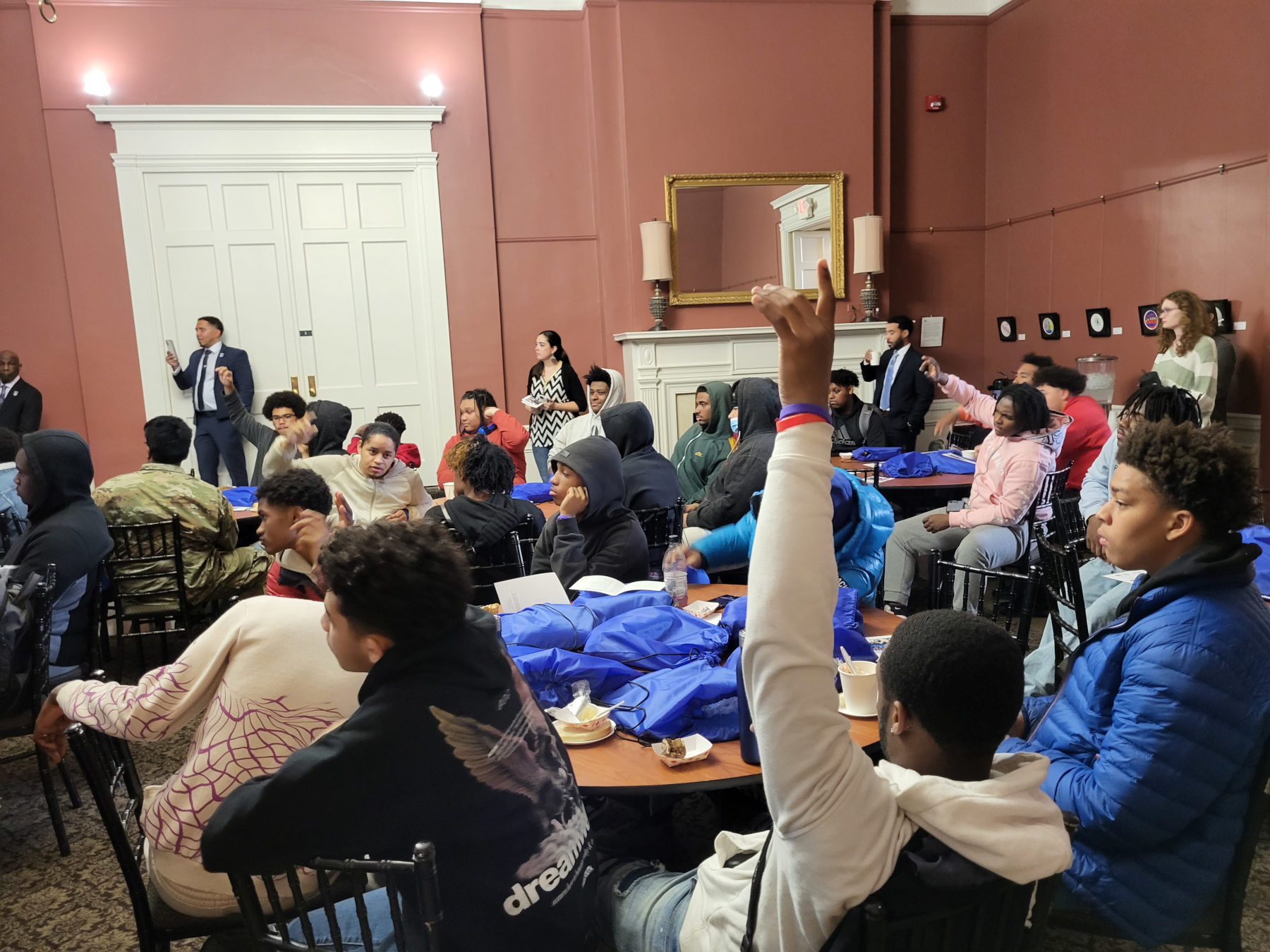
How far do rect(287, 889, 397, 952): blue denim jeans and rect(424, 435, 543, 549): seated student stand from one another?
1944 millimetres

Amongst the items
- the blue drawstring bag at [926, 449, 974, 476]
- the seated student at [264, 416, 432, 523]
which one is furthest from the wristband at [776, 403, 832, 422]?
the blue drawstring bag at [926, 449, 974, 476]

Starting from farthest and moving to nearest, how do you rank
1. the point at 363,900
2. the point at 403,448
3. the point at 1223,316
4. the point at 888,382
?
the point at 888,382 < the point at 1223,316 < the point at 403,448 < the point at 363,900

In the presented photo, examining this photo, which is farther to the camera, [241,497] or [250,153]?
[250,153]

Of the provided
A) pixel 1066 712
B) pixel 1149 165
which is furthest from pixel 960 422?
pixel 1066 712

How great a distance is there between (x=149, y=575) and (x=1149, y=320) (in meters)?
6.98

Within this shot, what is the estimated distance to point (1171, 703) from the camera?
1.48m

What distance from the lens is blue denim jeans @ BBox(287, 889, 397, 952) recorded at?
4.83ft

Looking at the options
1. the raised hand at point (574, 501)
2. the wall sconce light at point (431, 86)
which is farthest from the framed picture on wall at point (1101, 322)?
the raised hand at point (574, 501)

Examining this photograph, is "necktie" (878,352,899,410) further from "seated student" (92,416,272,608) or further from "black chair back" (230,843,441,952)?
"black chair back" (230,843,441,952)

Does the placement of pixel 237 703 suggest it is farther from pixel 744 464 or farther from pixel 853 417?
pixel 853 417

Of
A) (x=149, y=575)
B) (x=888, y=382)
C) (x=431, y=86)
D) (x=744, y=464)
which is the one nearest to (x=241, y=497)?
(x=149, y=575)

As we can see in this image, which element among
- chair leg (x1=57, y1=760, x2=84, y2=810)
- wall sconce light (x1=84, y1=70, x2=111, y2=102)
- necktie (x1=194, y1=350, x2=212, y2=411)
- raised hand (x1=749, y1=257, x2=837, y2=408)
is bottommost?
chair leg (x1=57, y1=760, x2=84, y2=810)

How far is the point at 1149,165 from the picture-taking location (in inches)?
267

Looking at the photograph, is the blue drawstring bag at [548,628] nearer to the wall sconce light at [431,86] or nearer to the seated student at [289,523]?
the seated student at [289,523]
